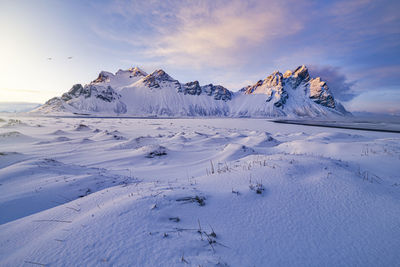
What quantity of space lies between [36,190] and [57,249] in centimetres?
432

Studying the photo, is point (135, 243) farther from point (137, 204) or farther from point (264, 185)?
point (264, 185)

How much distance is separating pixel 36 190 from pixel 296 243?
7437 millimetres

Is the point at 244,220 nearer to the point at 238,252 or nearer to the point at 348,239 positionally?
the point at 238,252

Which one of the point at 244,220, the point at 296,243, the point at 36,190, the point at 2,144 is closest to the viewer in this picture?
the point at 296,243

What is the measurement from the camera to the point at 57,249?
2.36 metres

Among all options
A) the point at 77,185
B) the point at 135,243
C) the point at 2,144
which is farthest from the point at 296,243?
the point at 2,144

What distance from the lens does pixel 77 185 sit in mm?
5754

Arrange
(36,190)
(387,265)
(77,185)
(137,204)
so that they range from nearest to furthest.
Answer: (387,265), (137,204), (36,190), (77,185)

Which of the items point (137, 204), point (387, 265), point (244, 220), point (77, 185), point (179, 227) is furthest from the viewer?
point (77, 185)

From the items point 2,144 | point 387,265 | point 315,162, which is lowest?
point 2,144

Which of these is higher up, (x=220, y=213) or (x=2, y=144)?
(x=220, y=213)

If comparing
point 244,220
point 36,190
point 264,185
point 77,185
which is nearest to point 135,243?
point 244,220

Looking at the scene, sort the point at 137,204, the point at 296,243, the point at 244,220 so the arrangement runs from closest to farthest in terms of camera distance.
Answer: the point at 296,243, the point at 244,220, the point at 137,204

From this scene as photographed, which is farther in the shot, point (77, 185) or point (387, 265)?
point (77, 185)
